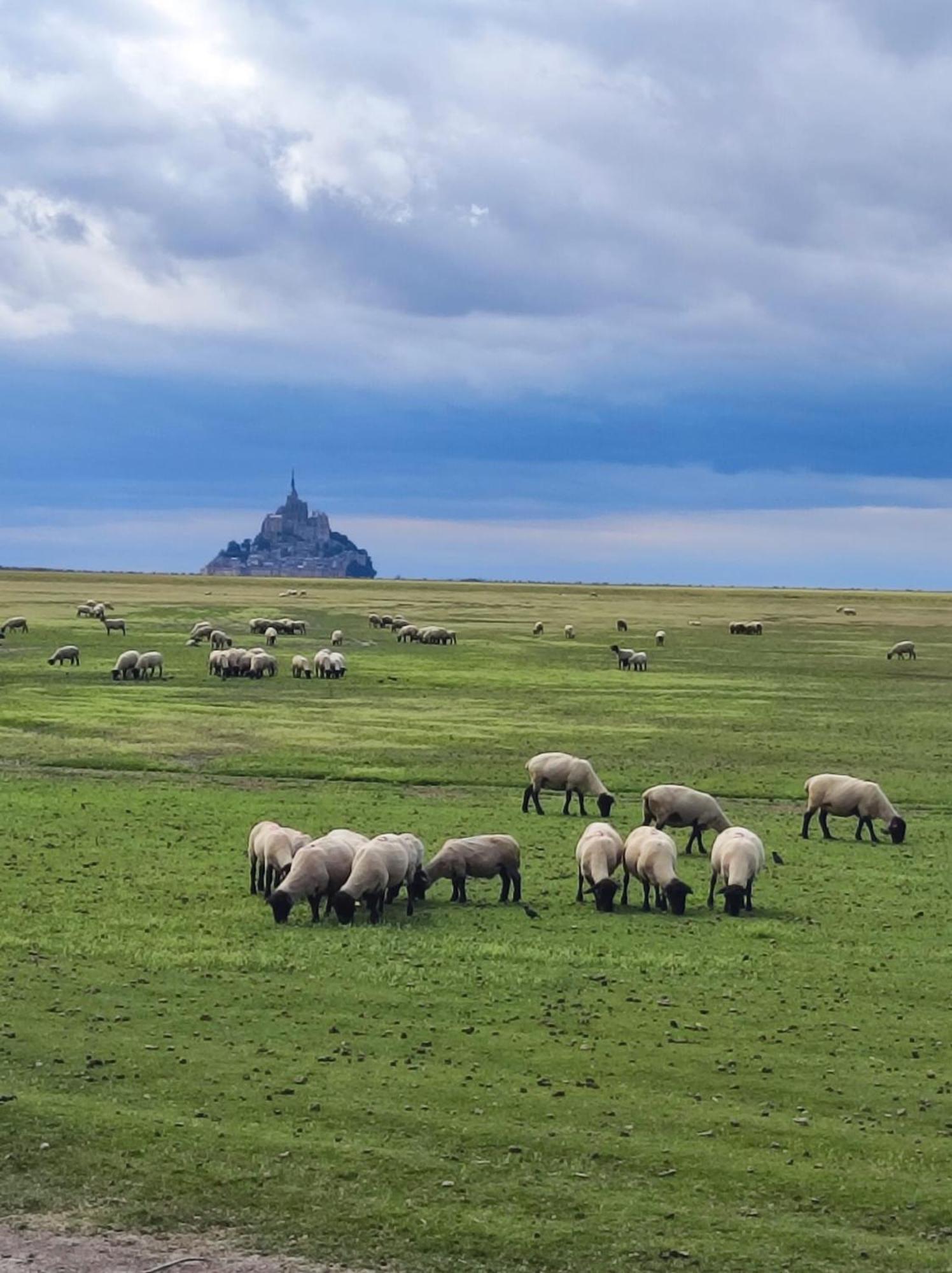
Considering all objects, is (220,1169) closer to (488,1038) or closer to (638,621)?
(488,1038)

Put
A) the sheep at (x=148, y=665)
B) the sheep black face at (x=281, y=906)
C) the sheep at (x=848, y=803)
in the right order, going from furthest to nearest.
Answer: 1. the sheep at (x=148, y=665)
2. the sheep at (x=848, y=803)
3. the sheep black face at (x=281, y=906)

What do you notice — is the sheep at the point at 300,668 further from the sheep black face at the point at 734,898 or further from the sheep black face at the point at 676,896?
the sheep black face at the point at 734,898

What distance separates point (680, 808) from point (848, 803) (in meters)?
3.97

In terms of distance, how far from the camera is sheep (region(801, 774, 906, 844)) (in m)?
25.4

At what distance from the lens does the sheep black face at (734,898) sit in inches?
752

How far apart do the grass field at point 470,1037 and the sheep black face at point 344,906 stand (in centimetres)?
49

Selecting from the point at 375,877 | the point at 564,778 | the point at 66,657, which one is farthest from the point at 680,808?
the point at 66,657

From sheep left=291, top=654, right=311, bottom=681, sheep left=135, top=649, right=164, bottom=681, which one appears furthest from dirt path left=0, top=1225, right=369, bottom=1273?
sheep left=291, top=654, right=311, bottom=681

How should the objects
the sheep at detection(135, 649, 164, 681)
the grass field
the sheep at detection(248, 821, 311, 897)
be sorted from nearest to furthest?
1. the grass field
2. the sheep at detection(248, 821, 311, 897)
3. the sheep at detection(135, 649, 164, 681)

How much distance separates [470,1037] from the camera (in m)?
13.8

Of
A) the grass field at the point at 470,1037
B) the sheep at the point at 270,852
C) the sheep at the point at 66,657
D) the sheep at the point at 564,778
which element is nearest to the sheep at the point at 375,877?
the grass field at the point at 470,1037

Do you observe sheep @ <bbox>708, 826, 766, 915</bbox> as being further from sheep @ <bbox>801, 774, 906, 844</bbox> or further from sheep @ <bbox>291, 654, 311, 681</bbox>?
sheep @ <bbox>291, 654, 311, 681</bbox>

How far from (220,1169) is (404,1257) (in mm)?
1904

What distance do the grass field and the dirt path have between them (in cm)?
22
